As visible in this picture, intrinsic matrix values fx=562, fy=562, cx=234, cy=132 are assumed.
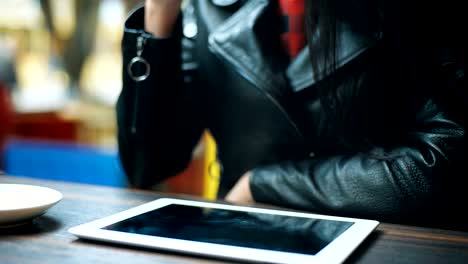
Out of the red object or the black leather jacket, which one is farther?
the red object

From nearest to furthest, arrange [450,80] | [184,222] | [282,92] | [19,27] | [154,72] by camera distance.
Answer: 1. [184,222]
2. [450,80]
3. [282,92]
4. [154,72]
5. [19,27]

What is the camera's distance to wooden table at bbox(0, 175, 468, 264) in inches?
23.8

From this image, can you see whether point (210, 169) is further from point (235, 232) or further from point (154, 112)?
point (235, 232)

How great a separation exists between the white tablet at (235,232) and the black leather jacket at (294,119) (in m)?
0.25

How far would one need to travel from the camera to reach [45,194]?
0.80 metres

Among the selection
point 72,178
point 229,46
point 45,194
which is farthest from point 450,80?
point 72,178

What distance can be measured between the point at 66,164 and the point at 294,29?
0.69 m

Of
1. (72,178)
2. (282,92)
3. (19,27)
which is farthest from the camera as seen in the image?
(19,27)

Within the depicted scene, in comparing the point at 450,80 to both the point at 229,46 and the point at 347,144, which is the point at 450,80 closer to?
the point at 347,144

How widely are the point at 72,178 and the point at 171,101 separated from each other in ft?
1.15

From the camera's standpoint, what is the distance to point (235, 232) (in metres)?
0.68

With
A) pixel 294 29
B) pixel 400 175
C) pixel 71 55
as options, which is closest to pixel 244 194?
pixel 400 175

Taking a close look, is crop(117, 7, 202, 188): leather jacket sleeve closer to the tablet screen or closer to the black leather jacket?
the black leather jacket

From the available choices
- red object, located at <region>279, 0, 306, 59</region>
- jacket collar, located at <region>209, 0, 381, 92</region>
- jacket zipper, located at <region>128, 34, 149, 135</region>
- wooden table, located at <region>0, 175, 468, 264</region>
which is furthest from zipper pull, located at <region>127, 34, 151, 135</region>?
wooden table, located at <region>0, 175, 468, 264</region>
